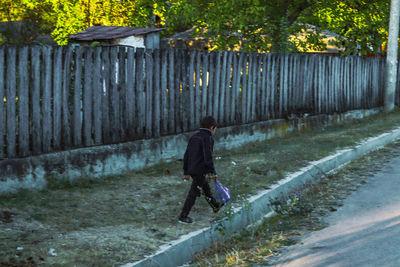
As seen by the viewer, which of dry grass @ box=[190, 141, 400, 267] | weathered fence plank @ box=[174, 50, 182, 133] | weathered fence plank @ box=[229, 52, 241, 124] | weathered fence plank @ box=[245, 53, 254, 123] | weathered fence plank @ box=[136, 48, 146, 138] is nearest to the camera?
dry grass @ box=[190, 141, 400, 267]

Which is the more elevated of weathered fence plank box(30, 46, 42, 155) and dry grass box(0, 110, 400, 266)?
weathered fence plank box(30, 46, 42, 155)

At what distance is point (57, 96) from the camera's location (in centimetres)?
702

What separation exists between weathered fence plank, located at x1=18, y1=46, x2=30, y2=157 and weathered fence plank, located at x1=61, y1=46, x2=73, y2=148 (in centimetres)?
57

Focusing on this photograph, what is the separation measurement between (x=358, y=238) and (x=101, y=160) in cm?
376

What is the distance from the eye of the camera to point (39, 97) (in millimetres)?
6781

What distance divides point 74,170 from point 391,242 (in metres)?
4.06

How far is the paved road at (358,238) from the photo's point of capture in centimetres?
471

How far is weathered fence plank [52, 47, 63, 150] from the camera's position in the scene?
6.97 metres

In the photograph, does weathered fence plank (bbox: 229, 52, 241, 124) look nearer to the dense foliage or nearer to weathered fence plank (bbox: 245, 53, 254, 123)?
weathered fence plank (bbox: 245, 53, 254, 123)

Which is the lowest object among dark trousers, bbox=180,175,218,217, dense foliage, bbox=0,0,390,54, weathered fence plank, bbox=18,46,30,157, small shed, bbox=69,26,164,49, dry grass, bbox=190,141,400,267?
dry grass, bbox=190,141,400,267

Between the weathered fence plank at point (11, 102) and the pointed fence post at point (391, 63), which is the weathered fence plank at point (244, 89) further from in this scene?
the pointed fence post at point (391, 63)

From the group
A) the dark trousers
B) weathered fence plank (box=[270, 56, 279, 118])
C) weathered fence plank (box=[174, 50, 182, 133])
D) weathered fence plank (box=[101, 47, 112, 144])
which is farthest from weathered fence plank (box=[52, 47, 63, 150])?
weathered fence plank (box=[270, 56, 279, 118])

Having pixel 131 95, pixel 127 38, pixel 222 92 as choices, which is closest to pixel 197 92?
pixel 222 92

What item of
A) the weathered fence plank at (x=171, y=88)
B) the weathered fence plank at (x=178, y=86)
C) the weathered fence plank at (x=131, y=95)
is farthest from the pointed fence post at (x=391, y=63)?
the weathered fence plank at (x=131, y=95)
